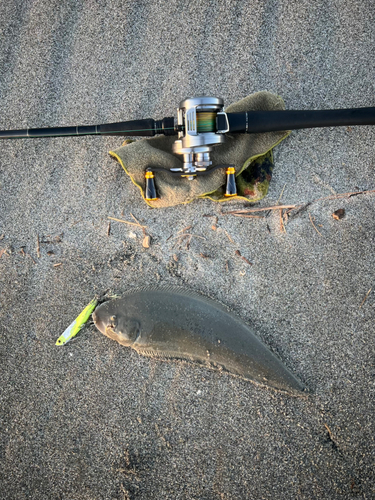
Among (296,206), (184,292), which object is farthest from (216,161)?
(184,292)

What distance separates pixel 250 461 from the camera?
216 cm

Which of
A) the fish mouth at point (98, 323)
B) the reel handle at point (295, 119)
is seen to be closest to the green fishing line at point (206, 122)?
the reel handle at point (295, 119)

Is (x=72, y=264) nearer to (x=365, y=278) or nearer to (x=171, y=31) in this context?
(x=171, y=31)

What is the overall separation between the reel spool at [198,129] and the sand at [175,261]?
0.50m

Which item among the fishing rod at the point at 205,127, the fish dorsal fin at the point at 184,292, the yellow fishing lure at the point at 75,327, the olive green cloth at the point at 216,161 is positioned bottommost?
the yellow fishing lure at the point at 75,327

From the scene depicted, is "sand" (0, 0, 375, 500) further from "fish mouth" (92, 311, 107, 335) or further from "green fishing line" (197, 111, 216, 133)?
"green fishing line" (197, 111, 216, 133)

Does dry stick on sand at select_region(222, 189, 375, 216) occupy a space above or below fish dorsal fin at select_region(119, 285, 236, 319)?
above

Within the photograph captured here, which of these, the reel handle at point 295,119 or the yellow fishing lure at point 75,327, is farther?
the yellow fishing lure at point 75,327

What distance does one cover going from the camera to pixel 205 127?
6.31 feet

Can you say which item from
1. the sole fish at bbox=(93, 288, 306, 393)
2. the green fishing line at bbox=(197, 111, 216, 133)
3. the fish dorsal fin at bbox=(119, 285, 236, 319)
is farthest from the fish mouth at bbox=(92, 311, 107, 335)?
the green fishing line at bbox=(197, 111, 216, 133)

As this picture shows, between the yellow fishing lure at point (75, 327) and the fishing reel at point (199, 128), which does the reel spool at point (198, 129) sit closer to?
the fishing reel at point (199, 128)

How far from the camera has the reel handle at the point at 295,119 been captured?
6.64 feet

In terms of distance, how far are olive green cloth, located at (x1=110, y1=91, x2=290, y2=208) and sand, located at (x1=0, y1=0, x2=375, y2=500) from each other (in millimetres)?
125

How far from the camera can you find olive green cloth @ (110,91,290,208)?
225 centimetres
